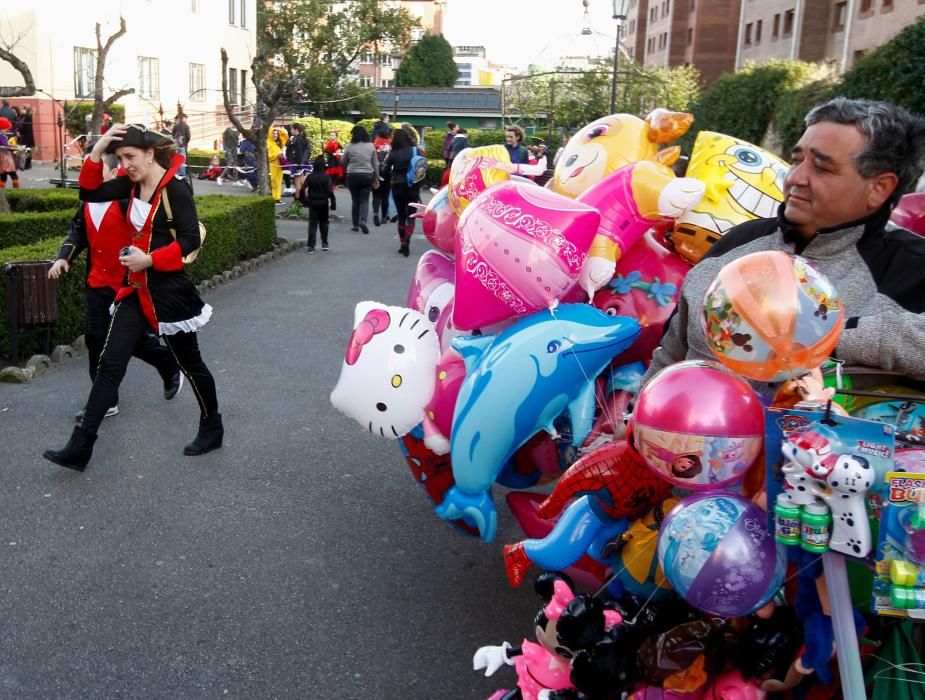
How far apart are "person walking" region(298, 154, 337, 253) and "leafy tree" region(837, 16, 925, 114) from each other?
27.0 feet

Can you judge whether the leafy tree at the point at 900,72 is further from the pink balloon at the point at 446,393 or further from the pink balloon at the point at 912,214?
the pink balloon at the point at 446,393

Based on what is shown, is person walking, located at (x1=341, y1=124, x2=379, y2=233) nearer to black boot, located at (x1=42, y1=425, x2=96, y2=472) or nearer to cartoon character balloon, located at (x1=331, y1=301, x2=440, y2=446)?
black boot, located at (x1=42, y1=425, x2=96, y2=472)

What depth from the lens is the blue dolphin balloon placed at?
3.34 m

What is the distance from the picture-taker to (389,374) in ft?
12.1

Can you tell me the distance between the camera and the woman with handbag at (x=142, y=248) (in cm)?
496

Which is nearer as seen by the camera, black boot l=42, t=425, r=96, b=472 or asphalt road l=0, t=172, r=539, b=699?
asphalt road l=0, t=172, r=539, b=699

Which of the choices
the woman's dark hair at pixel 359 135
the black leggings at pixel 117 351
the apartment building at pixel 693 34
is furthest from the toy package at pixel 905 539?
the apartment building at pixel 693 34

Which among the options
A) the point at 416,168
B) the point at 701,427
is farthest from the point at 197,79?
the point at 701,427

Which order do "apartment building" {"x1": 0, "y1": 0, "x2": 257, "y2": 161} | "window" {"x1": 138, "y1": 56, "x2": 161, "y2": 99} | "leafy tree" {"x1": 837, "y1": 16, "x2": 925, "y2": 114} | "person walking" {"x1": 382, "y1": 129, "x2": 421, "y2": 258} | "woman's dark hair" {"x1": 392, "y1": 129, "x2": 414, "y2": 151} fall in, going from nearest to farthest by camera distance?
"leafy tree" {"x1": 837, "y1": 16, "x2": 925, "y2": 114}
"person walking" {"x1": 382, "y1": 129, "x2": 421, "y2": 258}
"woman's dark hair" {"x1": 392, "y1": 129, "x2": 414, "y2": 151}
"apartment building" {"x1": 0, "y1": 0, "x2": 257, "y2": 161}
"window" {"x1": 138, "y1": 56, "x2": 161, "y2": 99}

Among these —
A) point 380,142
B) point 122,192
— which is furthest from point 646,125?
point 380,142

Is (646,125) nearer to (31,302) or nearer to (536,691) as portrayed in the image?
(536,691)

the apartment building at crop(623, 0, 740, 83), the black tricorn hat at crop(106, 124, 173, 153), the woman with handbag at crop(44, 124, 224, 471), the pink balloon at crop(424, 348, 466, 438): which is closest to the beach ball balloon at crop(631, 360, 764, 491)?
the pink balloon at crop(424, 348, 466, 438)

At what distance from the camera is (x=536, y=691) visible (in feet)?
9.34

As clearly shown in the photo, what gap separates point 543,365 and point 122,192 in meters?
2.95
